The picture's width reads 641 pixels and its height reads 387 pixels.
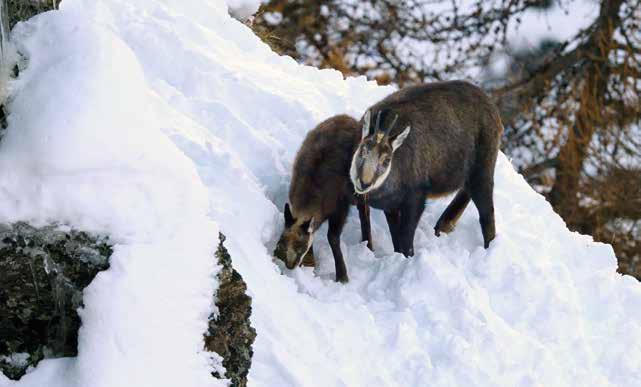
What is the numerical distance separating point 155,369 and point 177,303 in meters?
0.33

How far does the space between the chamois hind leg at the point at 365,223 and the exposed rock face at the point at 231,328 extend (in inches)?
99.2

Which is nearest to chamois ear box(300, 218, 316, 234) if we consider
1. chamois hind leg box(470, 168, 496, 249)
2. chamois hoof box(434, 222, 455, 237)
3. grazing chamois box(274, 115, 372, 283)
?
grazing chamois box(274, 115, 372, 283)

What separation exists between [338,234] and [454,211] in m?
1.28

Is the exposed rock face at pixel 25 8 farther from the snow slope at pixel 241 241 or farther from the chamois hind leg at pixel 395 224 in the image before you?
the chamois hind leg at pixel 395 224

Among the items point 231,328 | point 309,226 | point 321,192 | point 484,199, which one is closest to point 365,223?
point 321,192

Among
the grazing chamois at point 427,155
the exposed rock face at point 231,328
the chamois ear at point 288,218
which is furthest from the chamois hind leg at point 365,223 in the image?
the exposed rock face at point 231,328

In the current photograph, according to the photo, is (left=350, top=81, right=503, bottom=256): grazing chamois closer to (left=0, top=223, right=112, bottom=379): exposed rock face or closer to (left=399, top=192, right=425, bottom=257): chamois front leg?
(left=399, top=192, right=425, bottom=257): chamois front leg

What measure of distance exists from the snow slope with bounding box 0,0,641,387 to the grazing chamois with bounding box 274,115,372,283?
0.51 feet

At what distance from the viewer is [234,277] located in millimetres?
4664

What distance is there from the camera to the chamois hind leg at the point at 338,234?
671 cm

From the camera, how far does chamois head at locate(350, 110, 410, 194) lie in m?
6.48

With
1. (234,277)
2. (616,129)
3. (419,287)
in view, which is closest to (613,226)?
(616,129)

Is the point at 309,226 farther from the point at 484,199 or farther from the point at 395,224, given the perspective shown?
the point at 484,199

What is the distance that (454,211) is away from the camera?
303 inches
